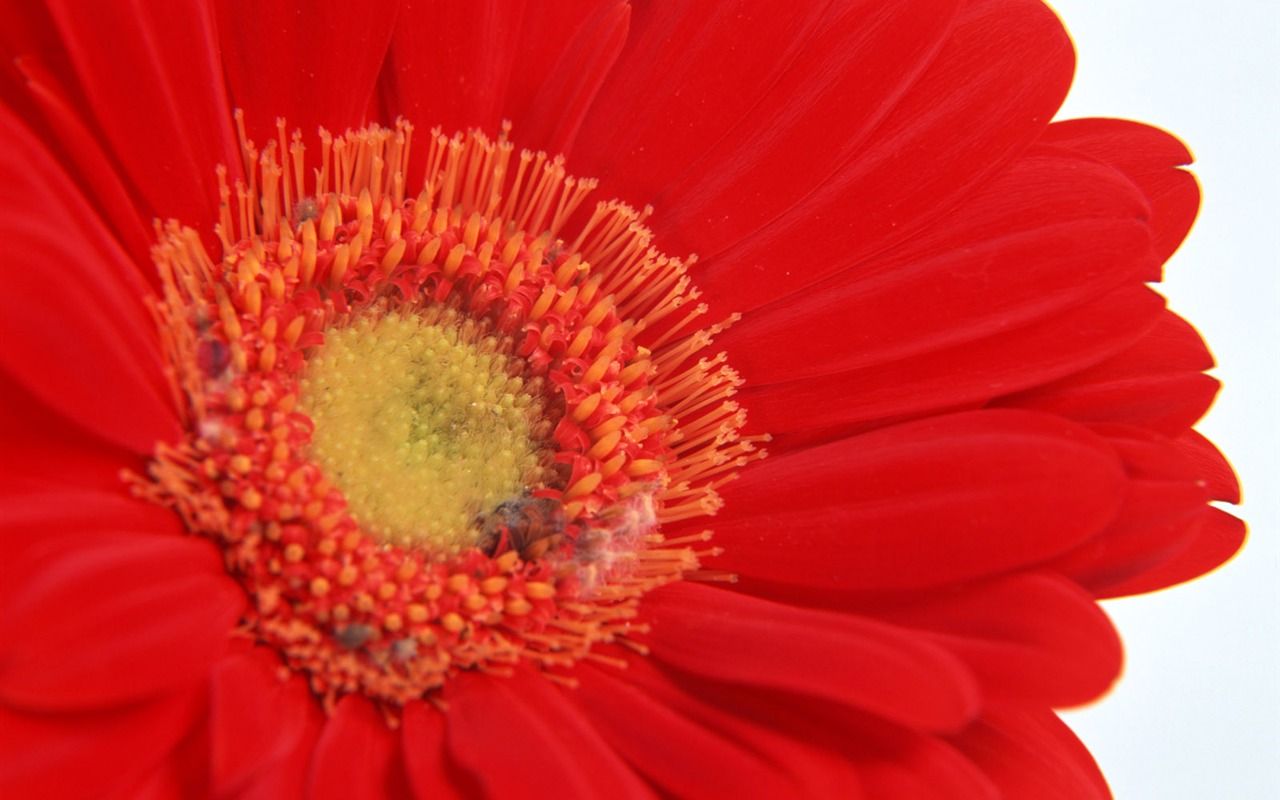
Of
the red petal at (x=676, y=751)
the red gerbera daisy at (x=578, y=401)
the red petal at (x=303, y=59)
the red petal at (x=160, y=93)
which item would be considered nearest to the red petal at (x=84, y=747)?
the red gerbera daisy at (x=578, y=401)

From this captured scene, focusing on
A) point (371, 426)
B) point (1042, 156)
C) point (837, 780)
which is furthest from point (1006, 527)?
point (371, 426)

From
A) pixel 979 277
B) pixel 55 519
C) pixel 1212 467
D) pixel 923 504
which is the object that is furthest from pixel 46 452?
pixel 1212 467

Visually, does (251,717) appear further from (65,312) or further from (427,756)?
(65,312)

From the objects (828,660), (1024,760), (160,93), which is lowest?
(1024,760)

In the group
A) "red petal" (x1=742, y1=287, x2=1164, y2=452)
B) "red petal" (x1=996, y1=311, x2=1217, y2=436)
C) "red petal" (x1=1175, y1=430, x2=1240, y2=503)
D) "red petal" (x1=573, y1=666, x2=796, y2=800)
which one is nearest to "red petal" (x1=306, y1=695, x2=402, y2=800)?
"red petal" (x1=573, y1=666, x2=796, y2=800)

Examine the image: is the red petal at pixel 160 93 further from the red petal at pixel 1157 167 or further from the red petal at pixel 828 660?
the red petal at pixel 1157 167

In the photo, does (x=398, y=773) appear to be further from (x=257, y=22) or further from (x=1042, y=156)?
(x=1042, y=156)

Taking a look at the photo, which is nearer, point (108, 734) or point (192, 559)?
point (108, 734)
